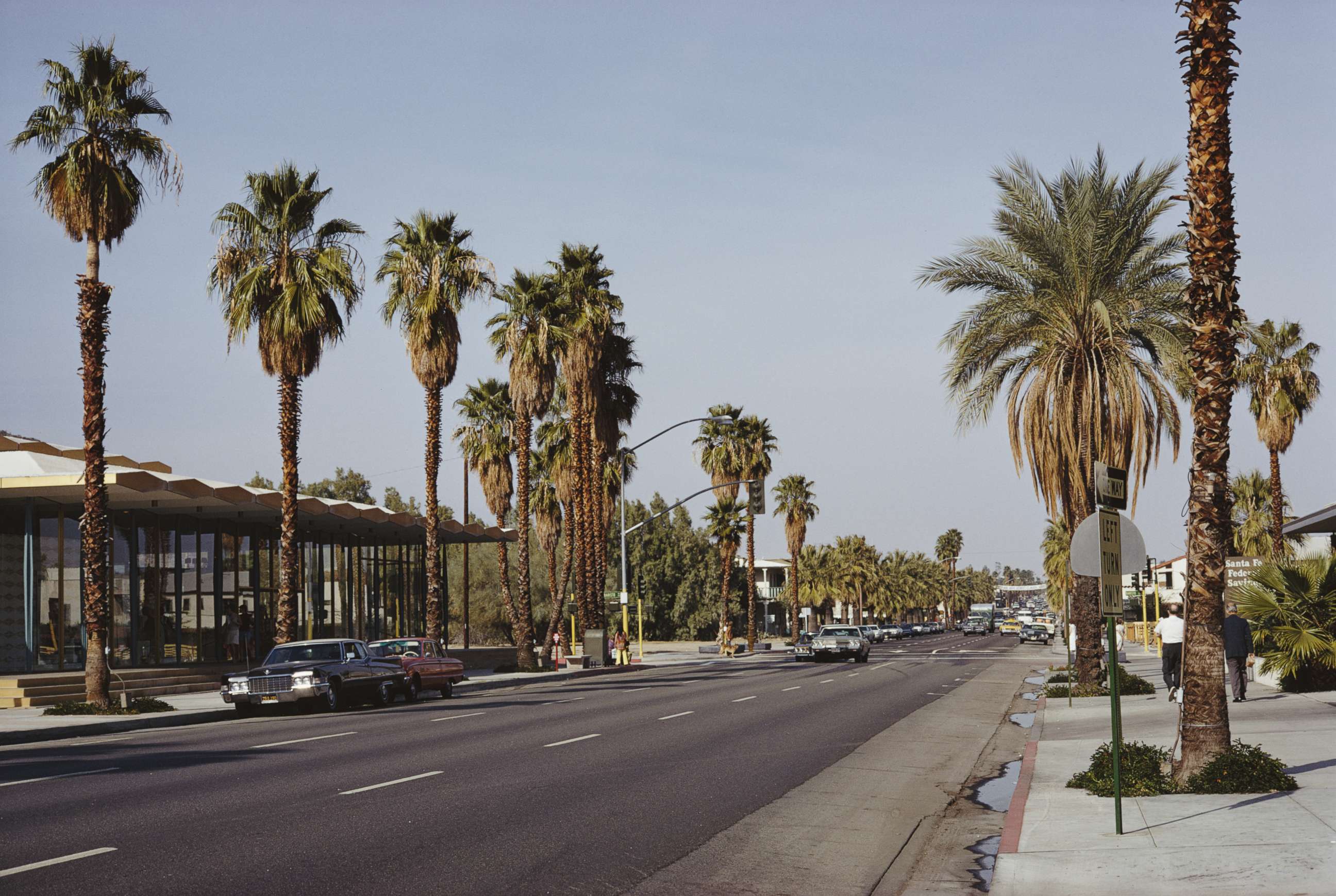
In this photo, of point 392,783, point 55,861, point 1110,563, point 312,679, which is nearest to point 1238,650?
point 1110,563

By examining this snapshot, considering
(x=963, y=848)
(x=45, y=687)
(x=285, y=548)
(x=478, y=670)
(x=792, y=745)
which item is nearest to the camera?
(x=963, y=848)

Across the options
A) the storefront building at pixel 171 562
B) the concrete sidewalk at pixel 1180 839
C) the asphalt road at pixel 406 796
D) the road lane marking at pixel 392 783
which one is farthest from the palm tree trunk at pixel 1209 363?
the storefront building at pixel 171 562

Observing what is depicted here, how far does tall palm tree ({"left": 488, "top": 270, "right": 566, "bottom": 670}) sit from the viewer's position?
42.6m

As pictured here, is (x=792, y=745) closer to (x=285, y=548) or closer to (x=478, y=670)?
(x=285, y=548)

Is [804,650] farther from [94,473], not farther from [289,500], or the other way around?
[94,473]

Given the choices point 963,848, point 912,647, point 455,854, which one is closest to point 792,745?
point 963,848

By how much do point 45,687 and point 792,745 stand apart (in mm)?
18371

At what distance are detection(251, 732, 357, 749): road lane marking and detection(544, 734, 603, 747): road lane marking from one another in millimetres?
3535

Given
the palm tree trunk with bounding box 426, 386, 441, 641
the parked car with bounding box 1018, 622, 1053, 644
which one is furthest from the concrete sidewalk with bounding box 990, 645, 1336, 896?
the parked car with bounding box 1018, 622, 1053, 644

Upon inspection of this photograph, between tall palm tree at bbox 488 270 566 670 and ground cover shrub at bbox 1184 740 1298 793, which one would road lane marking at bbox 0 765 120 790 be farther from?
tall palm tree at bbox 488 270 566 670

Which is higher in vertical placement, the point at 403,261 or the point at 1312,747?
the point at 403,261

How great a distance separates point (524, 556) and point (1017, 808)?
32257 millimetres

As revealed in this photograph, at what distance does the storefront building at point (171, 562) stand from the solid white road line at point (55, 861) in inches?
815

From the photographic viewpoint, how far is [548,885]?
28.3 ft
